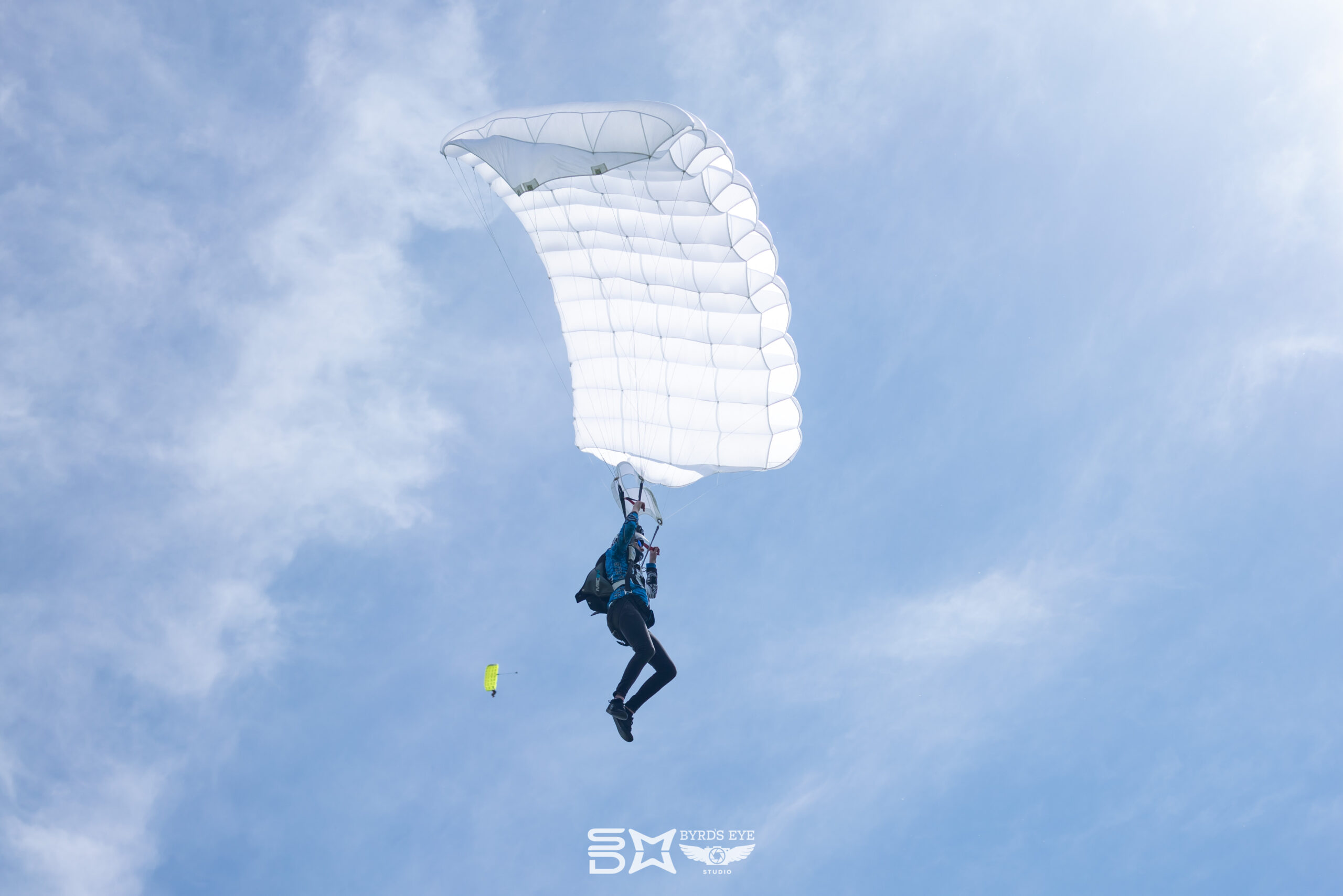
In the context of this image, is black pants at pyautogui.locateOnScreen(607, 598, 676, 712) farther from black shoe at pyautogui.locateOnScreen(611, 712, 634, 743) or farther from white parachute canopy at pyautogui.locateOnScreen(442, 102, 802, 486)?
white parachute canopy at pyautogui.locateOnScreen(442, 102, 802, 486)

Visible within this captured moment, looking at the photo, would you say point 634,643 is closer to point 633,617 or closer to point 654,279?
point 633,617

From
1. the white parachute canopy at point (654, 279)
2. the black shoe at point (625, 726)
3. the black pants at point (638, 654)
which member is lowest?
the black shoe at point (625, 726)

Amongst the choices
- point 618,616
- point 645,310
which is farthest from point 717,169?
point 618,616

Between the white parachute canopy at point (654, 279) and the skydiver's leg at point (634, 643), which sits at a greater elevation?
the white parachute canopy at point (654, 279)

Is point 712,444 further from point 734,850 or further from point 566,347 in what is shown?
point 734,850

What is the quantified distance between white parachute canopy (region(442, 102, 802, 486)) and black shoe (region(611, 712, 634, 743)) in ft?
18.2

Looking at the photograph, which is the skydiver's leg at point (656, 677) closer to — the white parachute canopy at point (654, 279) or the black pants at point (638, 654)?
the black pants at point (638, 654)

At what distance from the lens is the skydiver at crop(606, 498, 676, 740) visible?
17250 mm

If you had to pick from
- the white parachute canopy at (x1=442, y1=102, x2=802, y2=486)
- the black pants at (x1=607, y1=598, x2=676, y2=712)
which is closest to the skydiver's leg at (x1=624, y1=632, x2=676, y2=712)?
the black pants at (x1=607, y1=598, x2=676, y2=712)

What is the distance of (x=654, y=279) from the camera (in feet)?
64.4

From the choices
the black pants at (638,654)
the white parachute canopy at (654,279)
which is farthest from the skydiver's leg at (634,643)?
the white parachute canopy at (654,279)

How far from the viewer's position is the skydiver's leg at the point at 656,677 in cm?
1733

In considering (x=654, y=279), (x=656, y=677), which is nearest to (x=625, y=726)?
(x=656, y=677)

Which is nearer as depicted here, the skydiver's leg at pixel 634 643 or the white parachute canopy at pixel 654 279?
the white parachute canopy at pixel 654 279
